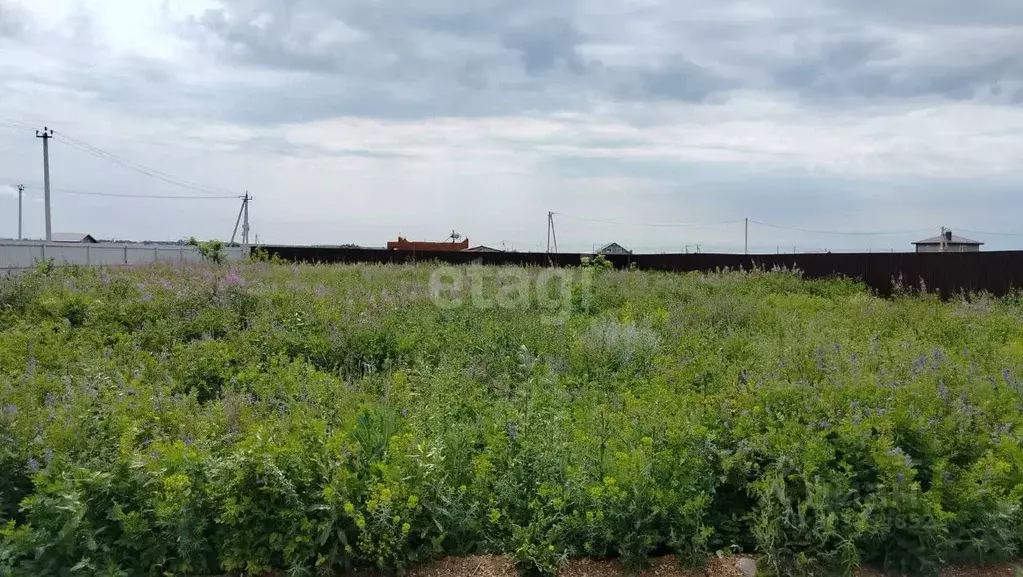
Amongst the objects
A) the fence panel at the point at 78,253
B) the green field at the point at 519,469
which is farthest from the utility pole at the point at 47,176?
the green field at the point at 519,469

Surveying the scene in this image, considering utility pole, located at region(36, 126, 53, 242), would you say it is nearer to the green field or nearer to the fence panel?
the fence panel

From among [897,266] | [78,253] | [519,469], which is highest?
[78,253]

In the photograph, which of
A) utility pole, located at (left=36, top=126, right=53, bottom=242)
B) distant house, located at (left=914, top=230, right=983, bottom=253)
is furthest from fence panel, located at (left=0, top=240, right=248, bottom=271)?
distant house, located at (left=914, top=230, right=983, bottom=253)

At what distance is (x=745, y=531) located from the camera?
328 centimetres

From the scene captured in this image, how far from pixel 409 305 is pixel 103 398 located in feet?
15.0

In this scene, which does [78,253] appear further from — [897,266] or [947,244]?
[947,244]

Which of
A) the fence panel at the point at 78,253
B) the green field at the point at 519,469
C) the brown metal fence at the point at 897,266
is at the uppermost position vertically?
the fence panel at the point at 78,253

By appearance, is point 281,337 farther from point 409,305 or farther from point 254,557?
point 254,557

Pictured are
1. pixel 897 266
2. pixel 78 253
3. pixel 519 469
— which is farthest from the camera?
pixel 78 253

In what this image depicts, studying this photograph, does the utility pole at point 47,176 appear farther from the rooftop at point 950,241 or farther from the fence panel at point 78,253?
the rooftop at point 950,241

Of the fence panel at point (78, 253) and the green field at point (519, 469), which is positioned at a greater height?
the fence panel at point (78, 253)

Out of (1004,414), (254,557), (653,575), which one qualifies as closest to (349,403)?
(254,557)

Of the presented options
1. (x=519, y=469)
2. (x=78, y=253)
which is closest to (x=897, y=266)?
(x=519, y=469)

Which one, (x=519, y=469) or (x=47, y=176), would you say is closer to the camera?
(x=519, y=469)
